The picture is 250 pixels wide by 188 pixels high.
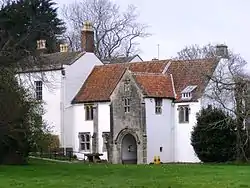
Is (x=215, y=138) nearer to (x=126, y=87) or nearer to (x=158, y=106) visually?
(x=158, y=106)

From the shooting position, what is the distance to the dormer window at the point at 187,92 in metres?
63.1

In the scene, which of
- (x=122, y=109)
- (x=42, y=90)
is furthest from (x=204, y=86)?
(x=42, y=90)

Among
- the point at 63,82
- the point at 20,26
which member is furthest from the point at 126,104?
the point at 20,26

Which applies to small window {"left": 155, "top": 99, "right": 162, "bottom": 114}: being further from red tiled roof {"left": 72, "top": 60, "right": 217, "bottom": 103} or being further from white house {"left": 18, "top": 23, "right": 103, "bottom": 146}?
white house {"left": 18, "top": 23, "right": 103, "bottom": 146}

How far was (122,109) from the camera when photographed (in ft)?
210

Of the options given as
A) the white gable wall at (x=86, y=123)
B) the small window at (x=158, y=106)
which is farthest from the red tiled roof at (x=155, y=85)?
the white gable wall at (x=86, y=123)

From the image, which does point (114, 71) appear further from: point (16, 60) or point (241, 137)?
point (16, 60)

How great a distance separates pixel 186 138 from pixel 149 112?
4.13 metres

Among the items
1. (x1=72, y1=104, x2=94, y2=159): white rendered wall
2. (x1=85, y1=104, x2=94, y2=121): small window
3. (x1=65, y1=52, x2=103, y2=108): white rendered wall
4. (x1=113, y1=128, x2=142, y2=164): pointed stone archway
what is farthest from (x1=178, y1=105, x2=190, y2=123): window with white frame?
(x1=65, y1=52, x2=103, y2=108): white rendered wall

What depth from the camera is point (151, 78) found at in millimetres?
64625

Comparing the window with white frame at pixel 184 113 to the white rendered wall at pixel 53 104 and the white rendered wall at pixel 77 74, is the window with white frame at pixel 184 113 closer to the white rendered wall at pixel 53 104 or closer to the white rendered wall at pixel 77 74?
the white rendered wall at pixel 77 74

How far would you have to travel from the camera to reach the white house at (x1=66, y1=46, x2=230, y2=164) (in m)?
62.6

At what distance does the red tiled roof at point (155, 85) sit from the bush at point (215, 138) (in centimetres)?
499

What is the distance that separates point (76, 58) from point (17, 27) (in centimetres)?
3040
